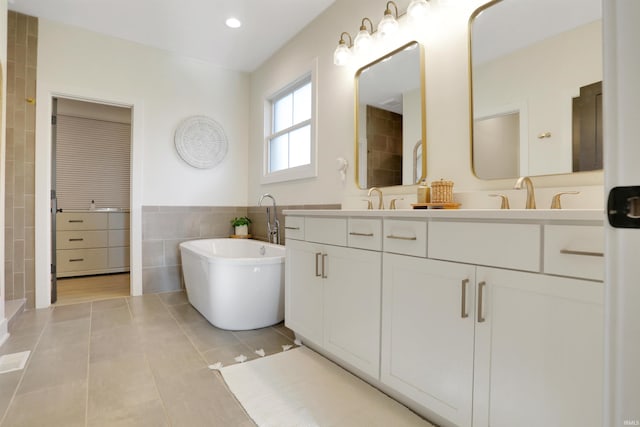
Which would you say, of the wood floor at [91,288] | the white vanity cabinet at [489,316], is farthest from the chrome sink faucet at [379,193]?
the wood floor at [91,288]

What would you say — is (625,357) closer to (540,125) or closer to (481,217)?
(481,217)

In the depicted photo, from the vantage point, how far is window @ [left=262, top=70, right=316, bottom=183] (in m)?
3.11

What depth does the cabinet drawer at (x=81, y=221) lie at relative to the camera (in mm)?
4324

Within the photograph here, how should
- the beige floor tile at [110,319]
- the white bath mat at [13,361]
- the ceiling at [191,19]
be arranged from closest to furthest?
the white bath mat at [13,361] < the beige floor tile at [110,319] < the ceiling at [191,19]

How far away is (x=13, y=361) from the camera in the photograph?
1.92m

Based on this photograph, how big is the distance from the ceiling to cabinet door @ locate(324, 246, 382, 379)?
7.53ft

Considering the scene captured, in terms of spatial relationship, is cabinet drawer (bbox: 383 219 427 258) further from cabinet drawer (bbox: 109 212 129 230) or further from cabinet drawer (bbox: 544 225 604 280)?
cabinet drawer (bbox: 109 212 129 230)

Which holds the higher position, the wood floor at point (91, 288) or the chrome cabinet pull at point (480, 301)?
the chrome cabinet pull at point (480, 301)

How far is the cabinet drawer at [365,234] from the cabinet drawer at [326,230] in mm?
54

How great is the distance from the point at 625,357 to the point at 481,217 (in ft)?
2.37

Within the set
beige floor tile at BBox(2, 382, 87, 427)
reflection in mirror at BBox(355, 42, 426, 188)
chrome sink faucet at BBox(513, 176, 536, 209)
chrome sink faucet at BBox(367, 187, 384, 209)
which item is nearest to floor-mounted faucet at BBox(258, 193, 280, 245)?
reflection in mirror at BBox(355, 42, 426, 188)

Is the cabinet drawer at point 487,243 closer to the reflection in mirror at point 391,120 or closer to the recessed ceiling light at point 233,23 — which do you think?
the reflection in mirror at point 391,120

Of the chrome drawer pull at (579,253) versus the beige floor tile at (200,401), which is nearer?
the chrome drawer pull at (579,253)

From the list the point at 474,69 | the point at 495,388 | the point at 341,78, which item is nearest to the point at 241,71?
the point at 341,78
